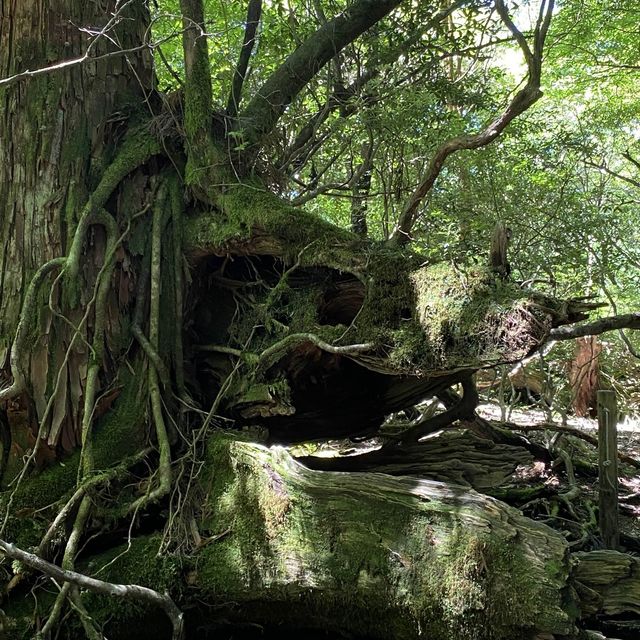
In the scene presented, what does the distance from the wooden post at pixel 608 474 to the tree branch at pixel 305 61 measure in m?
3.32

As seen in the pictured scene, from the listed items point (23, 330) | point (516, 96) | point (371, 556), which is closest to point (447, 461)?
point (371, 556)

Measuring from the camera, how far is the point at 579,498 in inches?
212

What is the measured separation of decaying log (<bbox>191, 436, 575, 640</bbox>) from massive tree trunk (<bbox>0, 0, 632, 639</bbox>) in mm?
11

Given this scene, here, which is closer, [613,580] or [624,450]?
[613,580]

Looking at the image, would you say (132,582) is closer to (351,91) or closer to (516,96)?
(516,96)

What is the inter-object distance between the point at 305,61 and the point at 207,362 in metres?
2.40

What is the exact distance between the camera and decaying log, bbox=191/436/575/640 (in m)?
2.65

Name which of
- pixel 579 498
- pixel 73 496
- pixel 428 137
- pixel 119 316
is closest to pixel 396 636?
pixel 73 496

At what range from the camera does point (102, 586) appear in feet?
8.43

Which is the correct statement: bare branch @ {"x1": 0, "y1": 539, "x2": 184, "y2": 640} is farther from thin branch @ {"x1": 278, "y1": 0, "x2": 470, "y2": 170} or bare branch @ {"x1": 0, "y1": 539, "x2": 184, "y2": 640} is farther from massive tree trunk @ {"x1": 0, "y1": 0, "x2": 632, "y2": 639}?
thin branch @ {"x1": 278, "y1": 0, "x2": 470, "y2": 170}

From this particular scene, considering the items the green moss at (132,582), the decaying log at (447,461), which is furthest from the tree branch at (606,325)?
the green moss at (132,582)

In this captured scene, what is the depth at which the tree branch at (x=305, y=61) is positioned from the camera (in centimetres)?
428

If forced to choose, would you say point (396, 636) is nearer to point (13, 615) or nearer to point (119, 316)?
point (13, 615)

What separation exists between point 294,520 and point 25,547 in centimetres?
145
